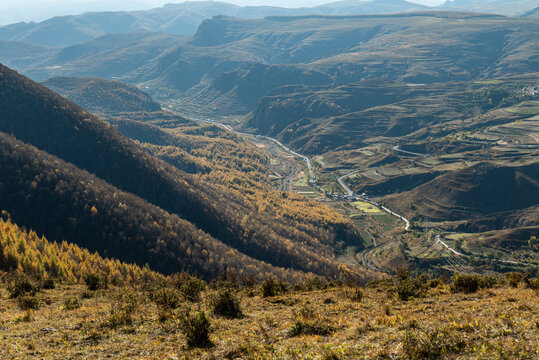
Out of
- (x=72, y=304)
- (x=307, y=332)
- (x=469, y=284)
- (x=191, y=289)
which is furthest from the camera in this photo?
(x=191, y=289)

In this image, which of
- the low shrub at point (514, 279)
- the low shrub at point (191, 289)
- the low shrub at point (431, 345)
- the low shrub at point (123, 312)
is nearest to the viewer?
the low shrub at point (431, 345)

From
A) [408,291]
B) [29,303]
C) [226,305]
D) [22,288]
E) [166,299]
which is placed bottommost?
[408,291]

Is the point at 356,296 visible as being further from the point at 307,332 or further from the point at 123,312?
the point at 123,312

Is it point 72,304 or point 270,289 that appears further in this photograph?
point 270,289

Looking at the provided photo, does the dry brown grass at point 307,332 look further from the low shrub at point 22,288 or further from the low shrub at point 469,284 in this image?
the low shrub at point 469,284

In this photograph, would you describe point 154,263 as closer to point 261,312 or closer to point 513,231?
point 261,312

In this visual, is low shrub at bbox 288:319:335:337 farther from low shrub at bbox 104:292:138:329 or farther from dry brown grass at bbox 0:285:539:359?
low shrub at bbox 104:292:138:329

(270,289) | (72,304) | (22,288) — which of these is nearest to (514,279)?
(270,289)

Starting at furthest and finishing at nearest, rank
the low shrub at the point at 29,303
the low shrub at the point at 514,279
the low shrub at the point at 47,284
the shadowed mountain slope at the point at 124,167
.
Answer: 1. the shadowed mountain slope at the point at 124,167
2. the low shrub at the point at 47,284
3. the low shrub at the point at 514,279
4. the low shrub at the point at 29,303

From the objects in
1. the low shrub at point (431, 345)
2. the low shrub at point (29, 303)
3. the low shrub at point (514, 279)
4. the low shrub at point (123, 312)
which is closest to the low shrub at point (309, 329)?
the low shrub at point (431, 345)
